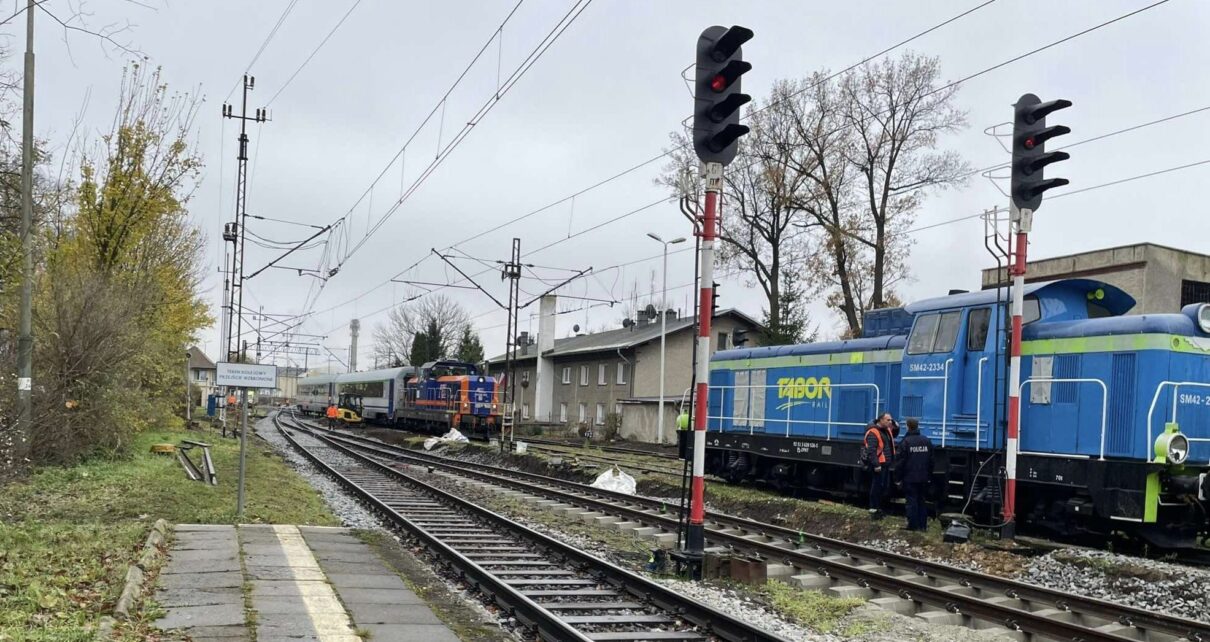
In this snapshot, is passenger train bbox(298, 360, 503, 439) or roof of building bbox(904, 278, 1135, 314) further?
passenger train bbox(298, 360, 503, 439)

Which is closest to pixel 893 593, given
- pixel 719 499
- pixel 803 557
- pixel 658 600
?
pixel 803 557

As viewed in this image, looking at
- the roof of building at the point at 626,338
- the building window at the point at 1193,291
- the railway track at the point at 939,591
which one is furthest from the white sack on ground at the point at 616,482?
the roof of building at the point at 626,338

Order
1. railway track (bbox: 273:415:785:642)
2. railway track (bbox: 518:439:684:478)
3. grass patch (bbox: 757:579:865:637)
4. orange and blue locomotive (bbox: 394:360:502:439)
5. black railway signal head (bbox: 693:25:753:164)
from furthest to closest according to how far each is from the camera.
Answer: orange and blue locomotive (bbox: 394:360:502:439)
railway track (bbox: 518:439:684:478)
black railway signal head (bbox: 693:25:753:164)
grass patch (bbox: 757:579:865:637)
railway track (bbox: 273:415:785:642)

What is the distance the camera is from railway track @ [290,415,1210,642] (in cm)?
797

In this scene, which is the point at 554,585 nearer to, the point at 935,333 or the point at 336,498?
the point at 935,333

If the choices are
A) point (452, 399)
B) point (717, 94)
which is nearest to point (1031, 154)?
point (717, 94)

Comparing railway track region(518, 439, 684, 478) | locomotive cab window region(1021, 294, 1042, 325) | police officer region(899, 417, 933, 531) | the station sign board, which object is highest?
locomotive cab window region(1021, 294, 1042, 325)

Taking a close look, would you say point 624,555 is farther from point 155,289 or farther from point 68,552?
point 155,289

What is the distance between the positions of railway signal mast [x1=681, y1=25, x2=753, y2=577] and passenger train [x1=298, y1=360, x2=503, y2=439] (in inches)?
1116

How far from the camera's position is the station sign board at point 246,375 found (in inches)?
511

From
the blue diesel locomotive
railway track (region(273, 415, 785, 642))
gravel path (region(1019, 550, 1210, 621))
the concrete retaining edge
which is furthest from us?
the blue diesel locomotive

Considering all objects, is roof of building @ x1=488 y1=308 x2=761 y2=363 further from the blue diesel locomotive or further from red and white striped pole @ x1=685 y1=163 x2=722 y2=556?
red and white striped pole @ x1=685 y1=163 x2=722 y2=556

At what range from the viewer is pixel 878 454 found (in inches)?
567

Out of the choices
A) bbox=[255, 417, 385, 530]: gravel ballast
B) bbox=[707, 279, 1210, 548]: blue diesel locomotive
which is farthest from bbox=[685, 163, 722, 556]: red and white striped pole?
bbox=[255, 417, 385, 530]: gravel ballast
